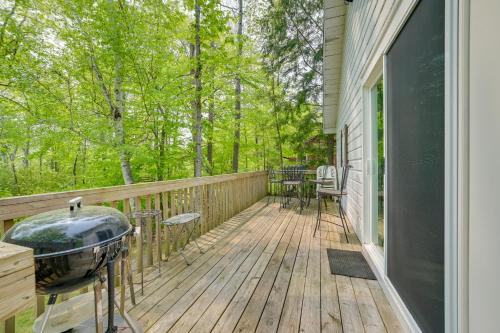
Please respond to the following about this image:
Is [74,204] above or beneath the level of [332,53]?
beneath

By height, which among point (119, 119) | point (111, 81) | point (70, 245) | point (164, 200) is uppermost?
point (111, 81)

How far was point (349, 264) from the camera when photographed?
2809 millimetres

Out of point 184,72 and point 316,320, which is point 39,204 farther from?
point 184,72

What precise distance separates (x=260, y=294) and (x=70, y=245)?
5.48ft

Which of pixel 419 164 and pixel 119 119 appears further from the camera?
pixel 119 119

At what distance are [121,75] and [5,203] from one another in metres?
4.85

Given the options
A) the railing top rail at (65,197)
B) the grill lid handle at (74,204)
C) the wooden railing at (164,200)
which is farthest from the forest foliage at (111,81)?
the grill lid handle at (74,204)

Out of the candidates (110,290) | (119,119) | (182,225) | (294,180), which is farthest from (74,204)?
(294,180)

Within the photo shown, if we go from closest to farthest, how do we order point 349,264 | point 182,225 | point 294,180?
point 349,264, point 182,225, point 294,180

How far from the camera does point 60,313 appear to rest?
147 cm

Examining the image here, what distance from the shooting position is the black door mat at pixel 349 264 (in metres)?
2.56

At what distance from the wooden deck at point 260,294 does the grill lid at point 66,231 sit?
3.39 feet

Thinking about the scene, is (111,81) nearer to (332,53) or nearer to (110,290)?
(332,53)

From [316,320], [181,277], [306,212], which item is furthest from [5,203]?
[306,212]
